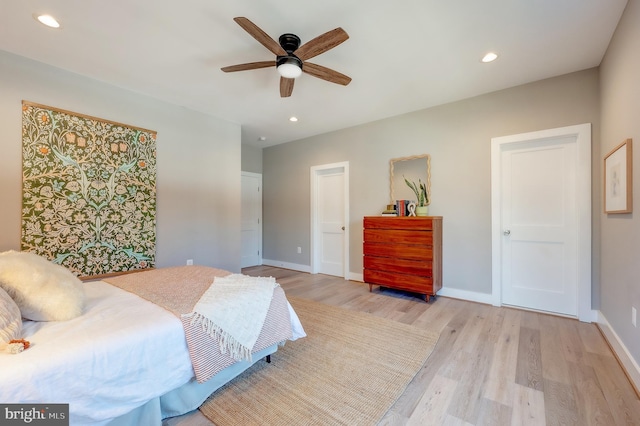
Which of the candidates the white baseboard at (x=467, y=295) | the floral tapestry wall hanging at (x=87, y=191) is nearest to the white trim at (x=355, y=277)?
the white baseboard at (x=467, y=295)

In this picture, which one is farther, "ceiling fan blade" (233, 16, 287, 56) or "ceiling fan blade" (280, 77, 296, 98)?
"ceiling fan blade" (280, 77, 296, 98)

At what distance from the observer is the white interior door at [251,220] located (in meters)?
5.42

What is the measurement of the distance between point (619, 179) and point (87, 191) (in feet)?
15.9

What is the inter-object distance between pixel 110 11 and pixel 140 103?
1.46 m

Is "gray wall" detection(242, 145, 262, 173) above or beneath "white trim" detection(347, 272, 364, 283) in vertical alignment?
above

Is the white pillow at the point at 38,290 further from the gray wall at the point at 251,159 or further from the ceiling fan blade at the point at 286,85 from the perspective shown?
the gray wall at the point at 251,159

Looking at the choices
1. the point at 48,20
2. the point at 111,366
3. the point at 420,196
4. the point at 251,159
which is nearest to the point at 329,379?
the point at 111,366

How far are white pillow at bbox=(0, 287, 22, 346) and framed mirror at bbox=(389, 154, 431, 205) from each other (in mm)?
3742

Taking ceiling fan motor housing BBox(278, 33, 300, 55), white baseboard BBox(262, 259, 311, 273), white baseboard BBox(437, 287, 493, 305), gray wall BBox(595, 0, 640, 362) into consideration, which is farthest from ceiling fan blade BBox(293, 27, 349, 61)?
white baseboard BBox(262, 259, 311, 273)

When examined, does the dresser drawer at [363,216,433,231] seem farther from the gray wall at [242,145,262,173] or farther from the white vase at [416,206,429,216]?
the gray wall at [242,145,262,173]

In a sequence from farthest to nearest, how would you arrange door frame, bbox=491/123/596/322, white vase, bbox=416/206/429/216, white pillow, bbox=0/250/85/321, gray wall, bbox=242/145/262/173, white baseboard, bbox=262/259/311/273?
gray wall, bbox=242/145/262/173 < white baseboard, bbox=262/259/311/273 < white vase, bbox=416/206/429/216 < door frame, bbox=491/123/596/322 < white pillow, bbox=0/250/85/321

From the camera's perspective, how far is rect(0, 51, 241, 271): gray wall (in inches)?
94.0

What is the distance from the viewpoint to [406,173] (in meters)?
3.82

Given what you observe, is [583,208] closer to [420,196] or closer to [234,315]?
[420,196]
